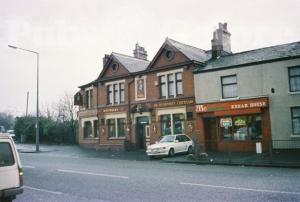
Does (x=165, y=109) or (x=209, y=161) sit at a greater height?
(x=165, y=109)

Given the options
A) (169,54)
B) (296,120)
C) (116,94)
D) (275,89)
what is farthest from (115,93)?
(296,120)

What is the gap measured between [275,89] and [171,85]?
9138 mm

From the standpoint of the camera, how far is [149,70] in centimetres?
2984

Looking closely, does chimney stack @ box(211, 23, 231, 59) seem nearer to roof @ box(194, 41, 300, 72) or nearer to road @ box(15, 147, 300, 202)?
roof @ box(194, 41, 300, 72)

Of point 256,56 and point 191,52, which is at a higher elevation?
point 191,52

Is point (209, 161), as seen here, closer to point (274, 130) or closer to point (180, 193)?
point (274, 130)

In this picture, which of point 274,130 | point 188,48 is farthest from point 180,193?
point 188,48

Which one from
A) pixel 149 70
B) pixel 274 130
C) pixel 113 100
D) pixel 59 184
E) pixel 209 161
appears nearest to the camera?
pixel 59 184

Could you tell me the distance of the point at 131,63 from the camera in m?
34.1

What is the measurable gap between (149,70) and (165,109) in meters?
4.03

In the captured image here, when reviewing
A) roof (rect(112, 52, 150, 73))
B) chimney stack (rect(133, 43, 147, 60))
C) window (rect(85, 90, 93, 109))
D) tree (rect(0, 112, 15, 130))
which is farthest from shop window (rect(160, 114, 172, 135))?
tree (rect(0, 112, 15, 130))

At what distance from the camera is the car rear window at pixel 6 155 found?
26.3 ft

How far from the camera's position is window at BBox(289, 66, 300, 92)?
72.3 feet

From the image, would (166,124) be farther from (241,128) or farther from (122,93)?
(241,128)
